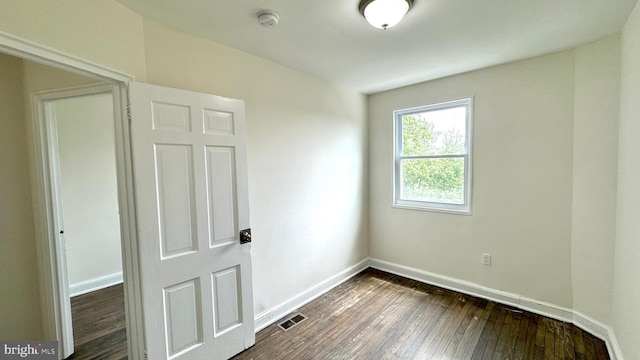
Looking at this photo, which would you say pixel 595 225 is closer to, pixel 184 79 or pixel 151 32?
pixel 184 79

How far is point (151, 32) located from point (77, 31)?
1.41 feet

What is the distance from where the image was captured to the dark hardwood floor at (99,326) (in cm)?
211

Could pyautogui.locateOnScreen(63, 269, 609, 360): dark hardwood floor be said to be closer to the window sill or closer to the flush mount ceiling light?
the window sill

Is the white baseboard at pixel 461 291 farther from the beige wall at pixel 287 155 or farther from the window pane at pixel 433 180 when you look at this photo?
the window pane at pixel 433 180

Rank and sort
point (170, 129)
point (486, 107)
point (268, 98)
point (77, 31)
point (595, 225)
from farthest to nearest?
point (486, 107)
point (268, 98)
point (595, 225)
point (170, 129)
point (77, 31)

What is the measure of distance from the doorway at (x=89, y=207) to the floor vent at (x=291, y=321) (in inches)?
65.9

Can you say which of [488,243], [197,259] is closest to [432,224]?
[488,243]

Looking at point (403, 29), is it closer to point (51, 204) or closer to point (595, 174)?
point (595, 174)

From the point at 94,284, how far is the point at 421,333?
383 centimetres

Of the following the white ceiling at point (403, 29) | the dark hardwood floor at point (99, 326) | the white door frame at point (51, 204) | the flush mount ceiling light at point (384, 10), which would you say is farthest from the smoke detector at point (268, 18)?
the dark hardwood floor at point (99, 326)

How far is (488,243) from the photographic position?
2.78 meters

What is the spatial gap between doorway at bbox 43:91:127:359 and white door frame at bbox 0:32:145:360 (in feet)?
2.74

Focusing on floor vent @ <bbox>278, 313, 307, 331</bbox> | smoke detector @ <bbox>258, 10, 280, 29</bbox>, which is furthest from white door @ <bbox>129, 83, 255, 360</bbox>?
smoke detector @ <bbox>258, 10, 280, 29</bbox>

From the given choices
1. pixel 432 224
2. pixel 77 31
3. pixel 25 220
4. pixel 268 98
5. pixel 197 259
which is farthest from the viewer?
pixel 432 224
